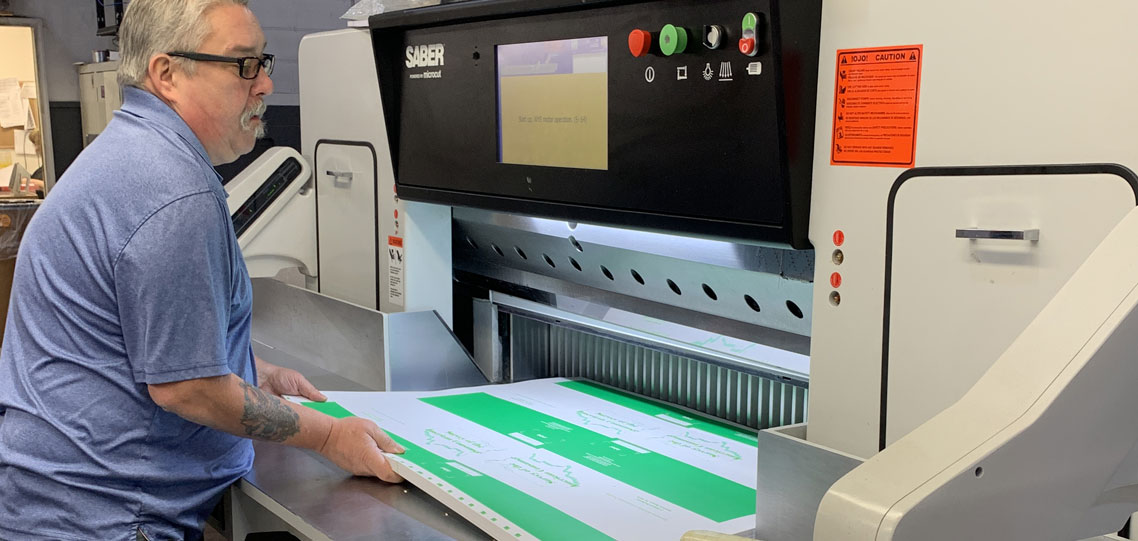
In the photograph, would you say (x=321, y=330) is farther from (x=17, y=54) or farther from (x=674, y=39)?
(x=17, y=54)

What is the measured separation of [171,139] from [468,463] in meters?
0.60

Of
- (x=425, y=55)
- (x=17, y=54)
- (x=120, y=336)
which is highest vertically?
(x=17, y=54)

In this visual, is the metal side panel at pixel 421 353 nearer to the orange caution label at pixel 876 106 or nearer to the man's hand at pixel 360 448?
the man's hand at pixel 360 448

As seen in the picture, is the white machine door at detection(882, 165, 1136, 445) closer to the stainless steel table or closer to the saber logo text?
the stainless steel table

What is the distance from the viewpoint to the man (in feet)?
4.20

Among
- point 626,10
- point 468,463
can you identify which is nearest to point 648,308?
point 468,463

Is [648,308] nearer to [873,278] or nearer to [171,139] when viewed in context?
[873,278]

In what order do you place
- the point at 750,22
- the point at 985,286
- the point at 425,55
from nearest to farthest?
the point at 985,286
the point at 750,22
the point at 425,55

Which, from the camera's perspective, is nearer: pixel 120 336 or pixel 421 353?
pixel 120 336

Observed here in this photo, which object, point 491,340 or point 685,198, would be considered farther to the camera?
point 491,340

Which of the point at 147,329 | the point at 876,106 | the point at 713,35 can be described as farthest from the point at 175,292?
the point at 876,106

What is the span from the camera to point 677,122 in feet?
4.07

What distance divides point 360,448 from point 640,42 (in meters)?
0.68

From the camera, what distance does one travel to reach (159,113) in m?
1.37
